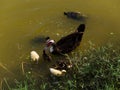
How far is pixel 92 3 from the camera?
28.7 feet

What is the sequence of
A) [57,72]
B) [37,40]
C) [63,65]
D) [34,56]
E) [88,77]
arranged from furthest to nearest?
[37,40]
[34,56]
[63,65]
[57,72]
[88,77]

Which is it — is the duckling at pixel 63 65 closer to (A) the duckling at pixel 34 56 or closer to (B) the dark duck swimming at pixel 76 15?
(A) the duckling at pixel 34 56

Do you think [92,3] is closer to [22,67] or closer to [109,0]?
[109,0]

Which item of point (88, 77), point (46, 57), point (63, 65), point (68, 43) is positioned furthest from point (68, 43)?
point (88, 77)

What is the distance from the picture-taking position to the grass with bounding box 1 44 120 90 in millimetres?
6145

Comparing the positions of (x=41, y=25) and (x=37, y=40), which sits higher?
(x=41, y=25)

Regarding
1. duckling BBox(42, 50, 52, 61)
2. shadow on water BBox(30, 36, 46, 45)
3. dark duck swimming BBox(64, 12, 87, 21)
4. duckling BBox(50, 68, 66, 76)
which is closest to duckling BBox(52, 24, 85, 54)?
duckling BBox(42, 50, 52, 61)

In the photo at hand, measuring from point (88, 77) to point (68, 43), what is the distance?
1.16 m

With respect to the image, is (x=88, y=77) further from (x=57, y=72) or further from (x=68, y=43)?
(x=68, y=43)

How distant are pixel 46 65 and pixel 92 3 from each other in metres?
2.41

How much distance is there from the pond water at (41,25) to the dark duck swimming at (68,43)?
1.11 feet

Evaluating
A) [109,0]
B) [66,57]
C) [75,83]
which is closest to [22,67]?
[66,57]

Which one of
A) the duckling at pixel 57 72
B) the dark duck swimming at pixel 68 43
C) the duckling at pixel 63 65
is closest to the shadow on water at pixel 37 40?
the dark duck swimming at pixel 68 43

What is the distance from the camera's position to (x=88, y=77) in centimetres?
636
